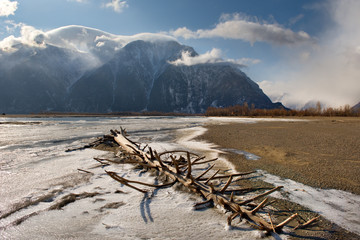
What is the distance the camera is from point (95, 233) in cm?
209

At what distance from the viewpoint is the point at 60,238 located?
6.54ft

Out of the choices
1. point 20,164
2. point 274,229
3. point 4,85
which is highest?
point 4,85

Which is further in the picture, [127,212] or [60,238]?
[127,212]

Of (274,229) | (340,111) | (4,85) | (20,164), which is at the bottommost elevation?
(20,164)

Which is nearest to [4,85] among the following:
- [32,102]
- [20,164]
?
[32,102]

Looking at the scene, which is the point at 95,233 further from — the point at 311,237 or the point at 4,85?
the point at 4,85

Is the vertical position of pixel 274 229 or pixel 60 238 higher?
pixel 274 229

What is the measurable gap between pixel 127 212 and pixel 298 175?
3843mm

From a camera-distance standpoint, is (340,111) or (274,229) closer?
(274,229)

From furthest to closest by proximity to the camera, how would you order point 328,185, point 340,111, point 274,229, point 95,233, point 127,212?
point 340,111
point 328,185
point 127,212
point 95,233
point 274,229

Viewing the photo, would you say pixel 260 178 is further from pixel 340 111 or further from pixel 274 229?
pixel 340 111

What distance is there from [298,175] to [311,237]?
253 cm

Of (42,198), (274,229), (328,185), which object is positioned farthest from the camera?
(328,185)

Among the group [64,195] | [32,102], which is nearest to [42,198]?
[64,195]
